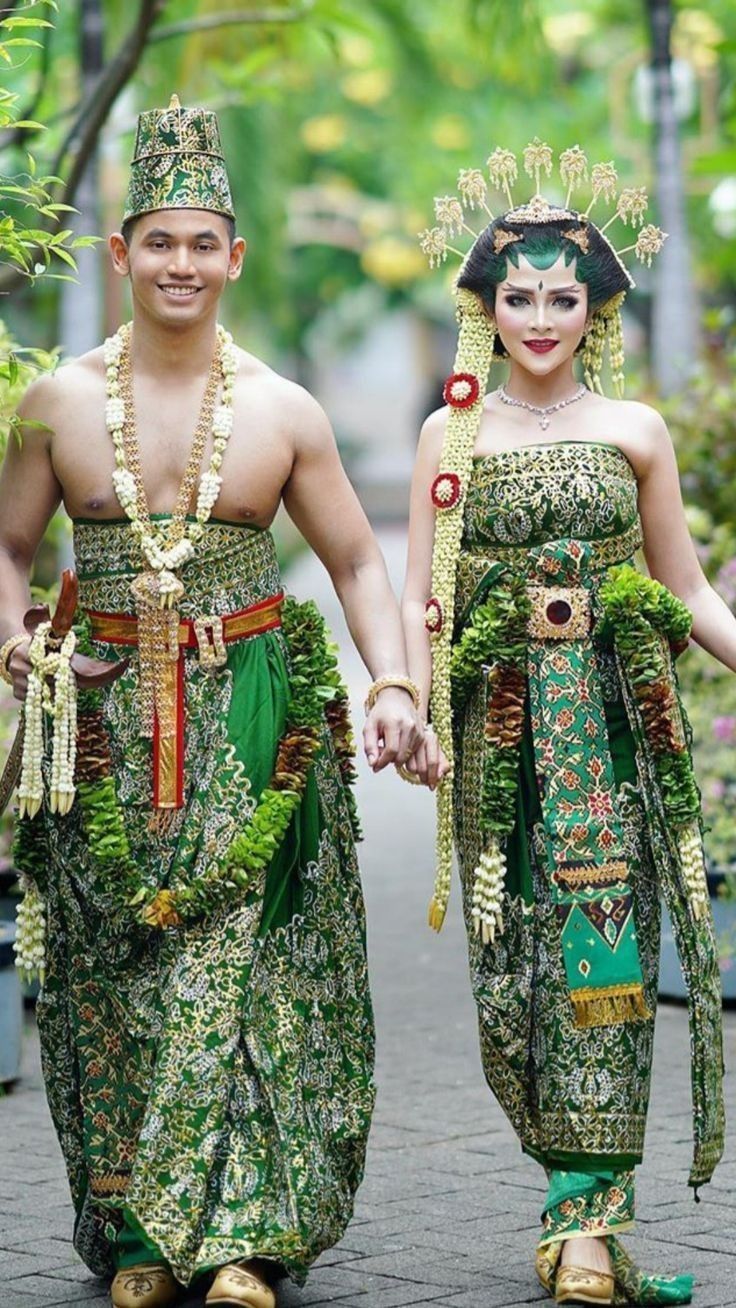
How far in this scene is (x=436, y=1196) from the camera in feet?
18.8

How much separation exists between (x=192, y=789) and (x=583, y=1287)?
1.26 m

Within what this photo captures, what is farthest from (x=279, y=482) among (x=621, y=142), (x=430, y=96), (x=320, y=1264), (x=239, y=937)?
(x=430, y=96)

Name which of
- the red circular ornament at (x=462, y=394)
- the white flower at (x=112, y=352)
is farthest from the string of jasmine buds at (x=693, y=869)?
the white flower at (x=112, y=352)

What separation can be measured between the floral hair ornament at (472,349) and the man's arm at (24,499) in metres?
0.82

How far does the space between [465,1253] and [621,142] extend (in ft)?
39.4

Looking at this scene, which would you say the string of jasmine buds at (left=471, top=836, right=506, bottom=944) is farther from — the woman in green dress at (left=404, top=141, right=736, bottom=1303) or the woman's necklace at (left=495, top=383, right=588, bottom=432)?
the woman's necklace at (left=495, top=383, right=588, bottom=432)

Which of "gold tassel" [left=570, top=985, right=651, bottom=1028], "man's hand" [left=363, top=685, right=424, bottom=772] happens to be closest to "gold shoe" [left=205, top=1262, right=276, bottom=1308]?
"gold tassel" [left=570, top=985, right=651, bottom=1028]

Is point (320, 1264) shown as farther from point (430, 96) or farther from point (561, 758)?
point (430, 96)

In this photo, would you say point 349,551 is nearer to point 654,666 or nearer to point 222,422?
point 222,422

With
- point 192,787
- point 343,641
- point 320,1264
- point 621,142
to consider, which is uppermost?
point 621,142

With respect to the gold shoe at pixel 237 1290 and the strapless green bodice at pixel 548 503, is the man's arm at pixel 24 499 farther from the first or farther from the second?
the gold shoe at pixel 237 1290

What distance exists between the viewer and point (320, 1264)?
5199mm

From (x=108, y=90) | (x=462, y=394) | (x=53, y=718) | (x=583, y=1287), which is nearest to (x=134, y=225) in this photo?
(x=462, y=394)

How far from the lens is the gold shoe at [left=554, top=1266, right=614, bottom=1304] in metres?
4.84
